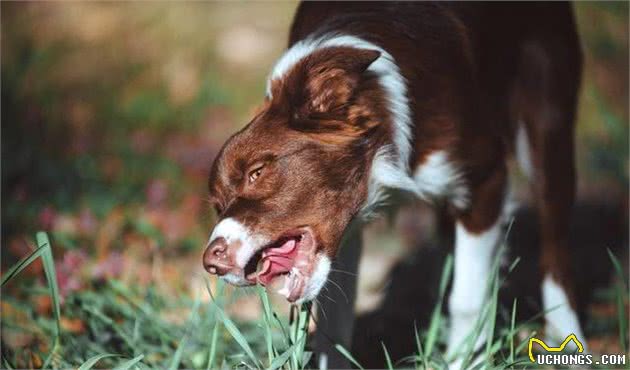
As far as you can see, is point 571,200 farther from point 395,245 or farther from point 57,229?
point 57,229

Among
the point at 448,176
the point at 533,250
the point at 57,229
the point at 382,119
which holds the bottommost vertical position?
the point at 533,250

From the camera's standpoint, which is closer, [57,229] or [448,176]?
[448,176]

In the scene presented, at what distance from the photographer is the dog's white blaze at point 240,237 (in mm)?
2709

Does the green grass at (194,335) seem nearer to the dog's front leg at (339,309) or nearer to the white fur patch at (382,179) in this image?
the dog's front leg at (339,309)

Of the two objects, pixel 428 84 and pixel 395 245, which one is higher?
pixel 428 84

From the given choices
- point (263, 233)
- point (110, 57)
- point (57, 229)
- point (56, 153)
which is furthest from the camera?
point (110, 57)

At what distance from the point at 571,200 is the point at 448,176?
96cm

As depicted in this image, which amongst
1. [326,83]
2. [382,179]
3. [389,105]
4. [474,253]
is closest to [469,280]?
[474,253]

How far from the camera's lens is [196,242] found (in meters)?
5.14

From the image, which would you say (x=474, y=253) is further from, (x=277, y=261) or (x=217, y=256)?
(x=217, y=256)

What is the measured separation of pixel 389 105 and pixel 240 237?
2.42ft

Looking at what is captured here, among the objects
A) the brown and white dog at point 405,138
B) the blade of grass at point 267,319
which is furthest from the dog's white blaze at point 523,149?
the blade of grass at point 267,319

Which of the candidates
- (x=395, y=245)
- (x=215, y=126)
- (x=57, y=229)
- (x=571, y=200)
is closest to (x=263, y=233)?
(x=571, y=200)

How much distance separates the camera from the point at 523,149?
13.5 ft
